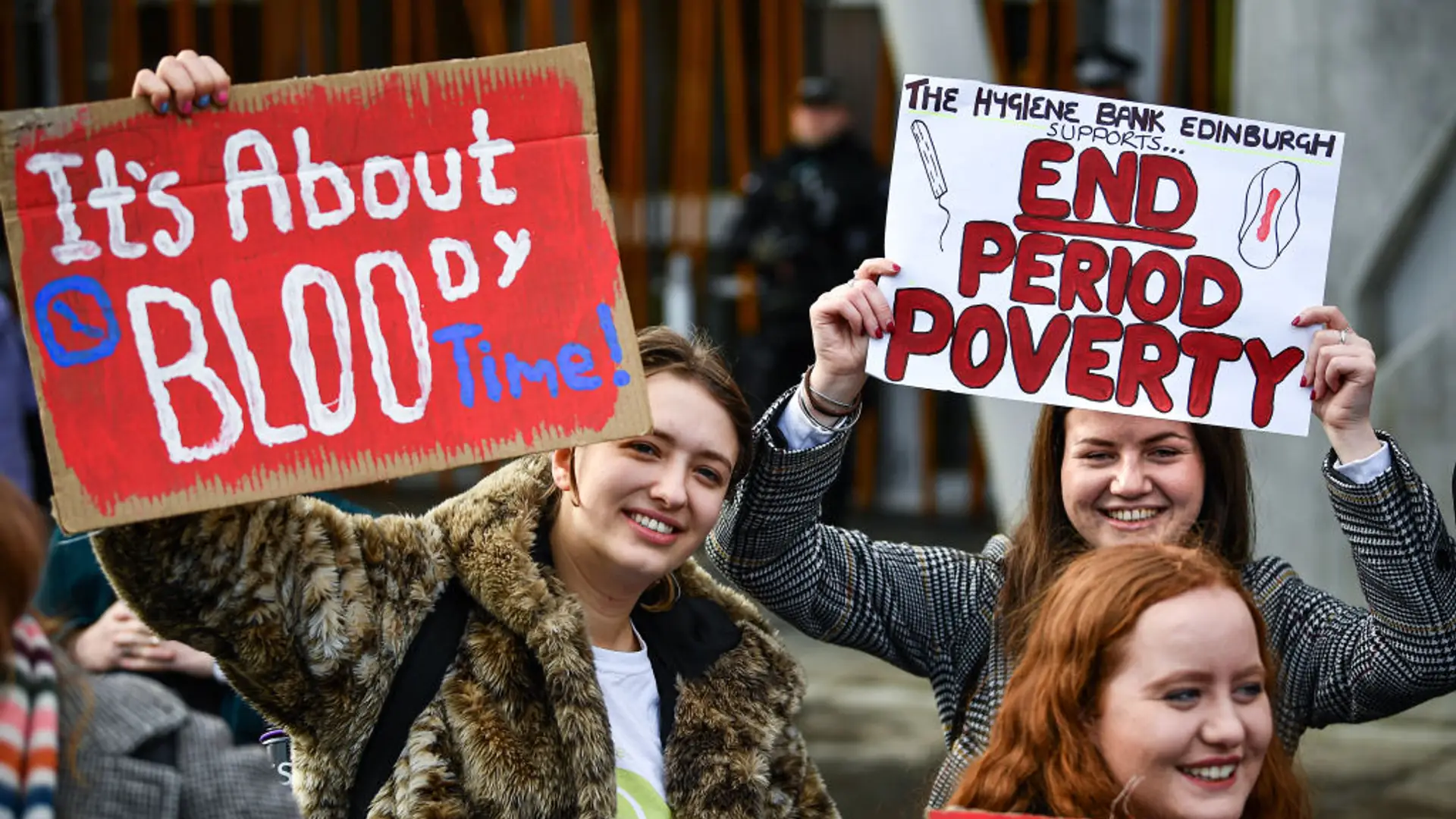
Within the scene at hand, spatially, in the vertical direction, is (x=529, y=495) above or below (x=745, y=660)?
above

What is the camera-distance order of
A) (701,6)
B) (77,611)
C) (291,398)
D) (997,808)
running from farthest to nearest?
(701,6)
(77,611)
(291,398)
(997,808)

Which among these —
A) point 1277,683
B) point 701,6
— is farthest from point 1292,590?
point 701,6

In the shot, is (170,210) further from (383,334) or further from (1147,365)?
(1147,365)

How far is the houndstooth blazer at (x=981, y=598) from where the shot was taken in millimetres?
2957

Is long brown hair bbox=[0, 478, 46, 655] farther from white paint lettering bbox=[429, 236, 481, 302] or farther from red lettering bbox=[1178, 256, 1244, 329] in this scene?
red lettering bbox=[1178, 256, 1244, 329]

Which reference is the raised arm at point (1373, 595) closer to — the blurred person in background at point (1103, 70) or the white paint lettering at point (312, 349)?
the white paint lettering at point (312, 349)

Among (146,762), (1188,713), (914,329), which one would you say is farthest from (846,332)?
(146,762)

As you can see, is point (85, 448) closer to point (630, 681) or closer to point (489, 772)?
point (489, 772)

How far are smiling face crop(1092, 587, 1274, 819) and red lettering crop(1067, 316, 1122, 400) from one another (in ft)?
2.19

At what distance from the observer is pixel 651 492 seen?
9.43ft

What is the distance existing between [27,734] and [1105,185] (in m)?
1.99

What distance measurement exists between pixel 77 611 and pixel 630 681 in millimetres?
1528

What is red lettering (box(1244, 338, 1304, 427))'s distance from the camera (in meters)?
3.13

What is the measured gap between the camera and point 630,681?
9.67 ft
